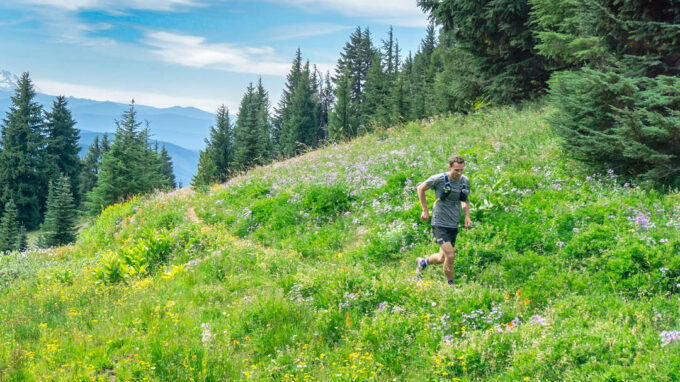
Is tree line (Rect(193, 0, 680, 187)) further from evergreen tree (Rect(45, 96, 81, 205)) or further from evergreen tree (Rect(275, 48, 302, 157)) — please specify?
evergreen tree (Rect(45, 96, 81, 205))

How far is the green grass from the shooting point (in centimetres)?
466

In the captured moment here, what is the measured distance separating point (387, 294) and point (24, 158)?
66.1 meters

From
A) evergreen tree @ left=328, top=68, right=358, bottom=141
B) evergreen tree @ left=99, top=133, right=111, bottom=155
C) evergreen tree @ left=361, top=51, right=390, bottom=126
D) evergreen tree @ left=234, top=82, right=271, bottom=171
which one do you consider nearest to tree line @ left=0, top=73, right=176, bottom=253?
evergreen tree @ left=99, top=133, right=111, bottom=155

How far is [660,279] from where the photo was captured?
217 inches

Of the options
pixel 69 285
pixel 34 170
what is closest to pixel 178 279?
pixel 69 285

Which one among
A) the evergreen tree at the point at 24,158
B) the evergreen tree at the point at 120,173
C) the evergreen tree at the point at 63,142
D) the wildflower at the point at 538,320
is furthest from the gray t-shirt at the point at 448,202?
the evergreen tree at the point at 63,142

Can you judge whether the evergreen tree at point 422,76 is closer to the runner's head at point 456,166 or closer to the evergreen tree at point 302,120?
the evergreen tree at point 302,120

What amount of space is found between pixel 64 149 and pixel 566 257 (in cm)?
7344

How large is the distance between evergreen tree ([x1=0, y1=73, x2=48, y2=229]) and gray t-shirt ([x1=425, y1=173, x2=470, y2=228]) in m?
63.7

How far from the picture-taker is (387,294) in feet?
20.5

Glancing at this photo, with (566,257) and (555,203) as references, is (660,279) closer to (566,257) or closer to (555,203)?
(566,257)

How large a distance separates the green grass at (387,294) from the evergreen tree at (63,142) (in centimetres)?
6103

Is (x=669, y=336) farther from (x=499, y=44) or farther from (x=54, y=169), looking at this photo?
(x=54, y=169)

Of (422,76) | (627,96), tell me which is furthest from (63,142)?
(627,96)
